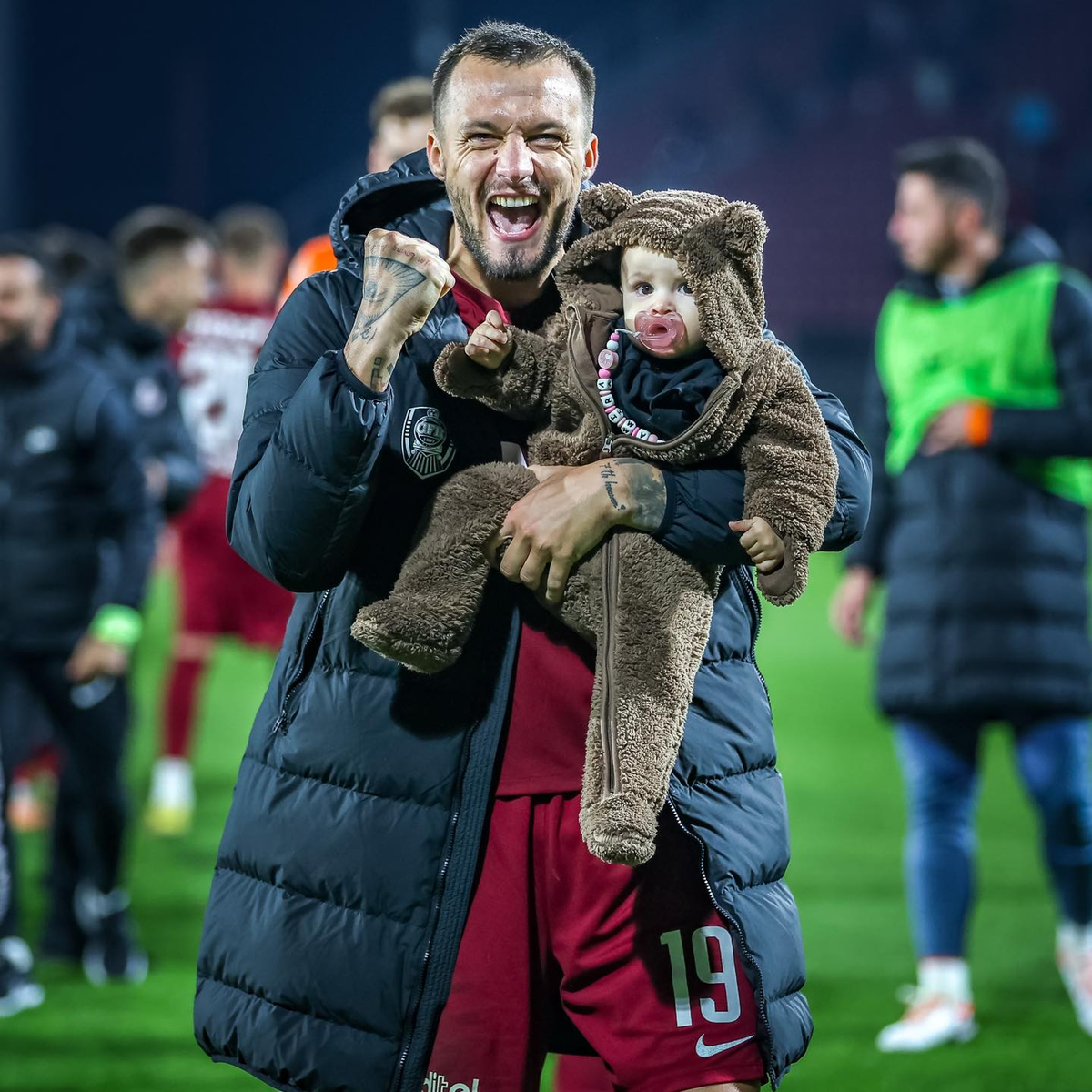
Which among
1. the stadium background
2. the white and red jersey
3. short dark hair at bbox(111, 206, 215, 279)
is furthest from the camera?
the stadium background

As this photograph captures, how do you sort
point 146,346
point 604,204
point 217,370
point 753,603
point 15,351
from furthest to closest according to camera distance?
1. point 217,370
2. point 146,346
3. point 15,351
4. point 753,603
5. point 604,204

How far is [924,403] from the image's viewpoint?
15.7ft

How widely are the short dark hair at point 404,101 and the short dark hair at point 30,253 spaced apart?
3.93 ft

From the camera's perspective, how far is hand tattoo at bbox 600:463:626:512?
7.03 ft

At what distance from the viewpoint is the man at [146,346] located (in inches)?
208

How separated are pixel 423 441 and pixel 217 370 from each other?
5338mm

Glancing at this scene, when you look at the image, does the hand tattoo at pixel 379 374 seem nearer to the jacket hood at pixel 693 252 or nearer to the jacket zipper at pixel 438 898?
the jacket hood at pixel 693 252

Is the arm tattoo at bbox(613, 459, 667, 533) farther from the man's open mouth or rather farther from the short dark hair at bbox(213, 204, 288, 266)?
the short dark hair at bbox(213, 204, 288, 266)

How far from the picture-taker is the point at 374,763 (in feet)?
7.41

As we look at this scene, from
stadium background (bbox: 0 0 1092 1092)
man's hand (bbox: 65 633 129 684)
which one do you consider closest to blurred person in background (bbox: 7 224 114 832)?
man's hand (bbox: 65 633 129 684)

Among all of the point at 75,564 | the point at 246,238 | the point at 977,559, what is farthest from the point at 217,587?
the point at 977,559

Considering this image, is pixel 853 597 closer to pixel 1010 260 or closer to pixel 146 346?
pixel 1010 260

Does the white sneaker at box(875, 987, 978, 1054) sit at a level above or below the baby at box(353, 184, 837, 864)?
below

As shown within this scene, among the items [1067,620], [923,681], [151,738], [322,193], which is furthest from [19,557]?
[322,193]
